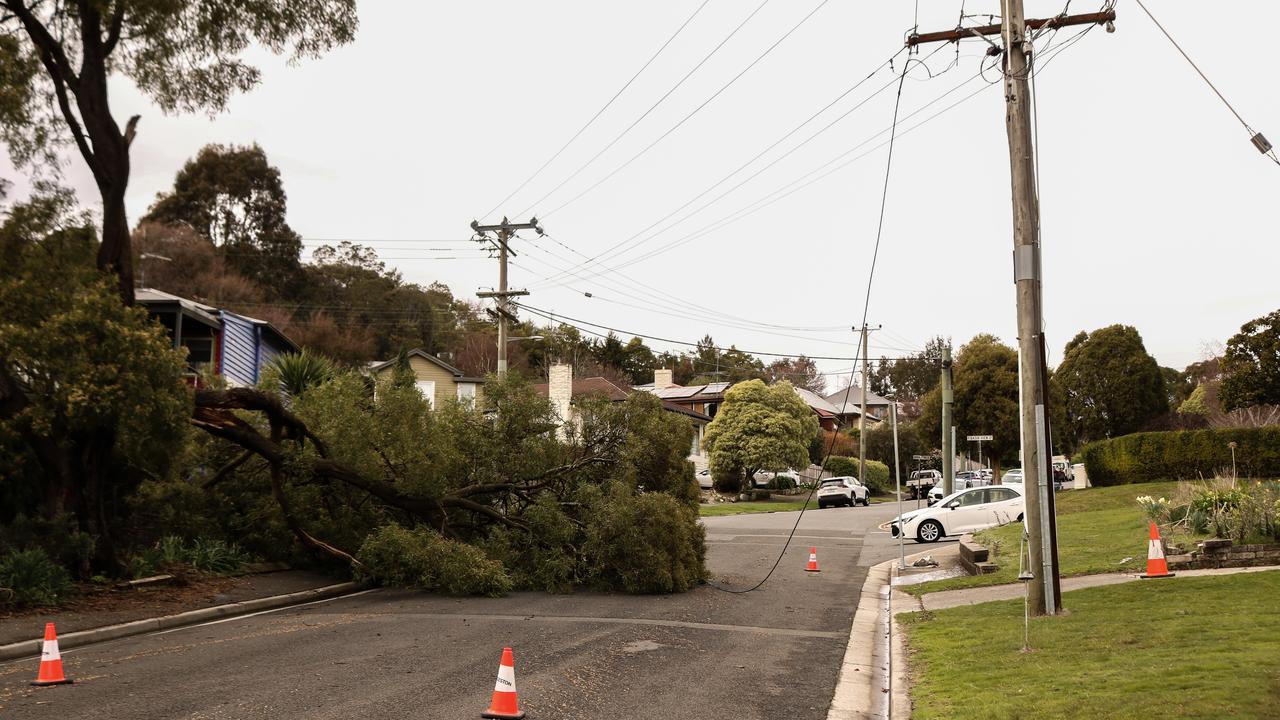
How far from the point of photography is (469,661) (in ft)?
32.4

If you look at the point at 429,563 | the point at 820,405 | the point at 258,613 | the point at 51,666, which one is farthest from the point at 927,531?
the point at 820,405

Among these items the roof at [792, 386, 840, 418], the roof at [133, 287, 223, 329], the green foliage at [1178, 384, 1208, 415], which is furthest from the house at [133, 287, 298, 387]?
the roof at [792, 386, 840, 418]

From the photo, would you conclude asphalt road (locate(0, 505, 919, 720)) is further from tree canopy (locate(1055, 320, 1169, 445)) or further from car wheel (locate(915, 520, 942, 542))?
tree canopy (locate(1055, 320, 1169, 445))

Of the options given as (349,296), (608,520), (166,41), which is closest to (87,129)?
(166,41)

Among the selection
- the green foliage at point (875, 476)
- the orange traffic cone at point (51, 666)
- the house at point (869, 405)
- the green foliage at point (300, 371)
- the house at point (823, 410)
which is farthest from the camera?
the house at point (869, 405)

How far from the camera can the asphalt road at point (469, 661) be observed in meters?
8.04

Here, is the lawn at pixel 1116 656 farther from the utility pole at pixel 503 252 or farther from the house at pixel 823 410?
the house at pixel 823 410

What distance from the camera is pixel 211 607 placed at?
1387 centimetres

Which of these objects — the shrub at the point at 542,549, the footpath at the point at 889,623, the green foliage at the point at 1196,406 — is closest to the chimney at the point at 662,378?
the green foliage at the point at 1196,406

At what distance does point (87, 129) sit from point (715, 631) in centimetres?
1166

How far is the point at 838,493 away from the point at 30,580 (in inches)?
1507

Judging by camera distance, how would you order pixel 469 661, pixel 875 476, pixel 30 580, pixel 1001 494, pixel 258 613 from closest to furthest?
pixel 469 661 → pixel 30 580 → pixel 258 613 → pixel 1001 494 → pixel 875 476

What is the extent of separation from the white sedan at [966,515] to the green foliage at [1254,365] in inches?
567

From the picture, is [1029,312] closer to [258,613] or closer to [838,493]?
[258,613]
